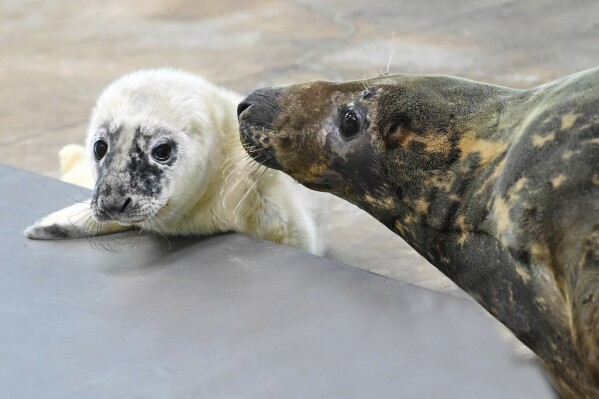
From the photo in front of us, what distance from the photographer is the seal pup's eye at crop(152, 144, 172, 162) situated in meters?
2.86

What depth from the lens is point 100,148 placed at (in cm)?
290

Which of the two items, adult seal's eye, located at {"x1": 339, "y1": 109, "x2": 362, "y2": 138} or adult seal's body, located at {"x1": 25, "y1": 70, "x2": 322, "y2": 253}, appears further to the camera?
adult seal's body, located at {"x1": 25, "y1": 70, "x2": 322, "y2": 253}

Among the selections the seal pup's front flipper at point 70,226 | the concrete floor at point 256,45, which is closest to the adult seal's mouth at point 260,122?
the seal pup's front flipper at point 70,226

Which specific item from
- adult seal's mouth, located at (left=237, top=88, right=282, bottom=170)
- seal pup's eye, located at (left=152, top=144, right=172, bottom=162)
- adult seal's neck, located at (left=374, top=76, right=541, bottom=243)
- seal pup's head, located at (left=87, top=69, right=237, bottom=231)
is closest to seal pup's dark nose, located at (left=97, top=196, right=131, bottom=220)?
seal pup's head, located at (left=87, top=69, right=237, bottom=231)

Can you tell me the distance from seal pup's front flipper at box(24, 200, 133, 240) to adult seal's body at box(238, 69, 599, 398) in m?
0.69

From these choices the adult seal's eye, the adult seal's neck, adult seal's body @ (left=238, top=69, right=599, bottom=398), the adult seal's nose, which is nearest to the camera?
adult seal's body @ (left=238, top=69, right=599, bottom=398)

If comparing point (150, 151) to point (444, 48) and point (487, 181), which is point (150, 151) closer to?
point (487, 181)

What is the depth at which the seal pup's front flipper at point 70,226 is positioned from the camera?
291 cm

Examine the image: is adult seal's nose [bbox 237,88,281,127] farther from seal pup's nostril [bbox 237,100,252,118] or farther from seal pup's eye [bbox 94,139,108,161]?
seal pup's eye [bbox 94,139,108,161]

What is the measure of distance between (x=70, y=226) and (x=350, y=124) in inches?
41.1

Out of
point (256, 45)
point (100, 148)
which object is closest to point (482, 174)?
point (100, 148)

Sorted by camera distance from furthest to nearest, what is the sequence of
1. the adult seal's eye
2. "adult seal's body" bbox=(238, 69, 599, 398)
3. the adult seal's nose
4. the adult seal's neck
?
the adult seal's nose → the adult seal's eye → the adult seal's neck → "adult seal's body" bbox=(238, 69, 599, 398)

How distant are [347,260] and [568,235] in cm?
167

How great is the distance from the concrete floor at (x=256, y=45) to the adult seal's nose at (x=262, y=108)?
203cm
